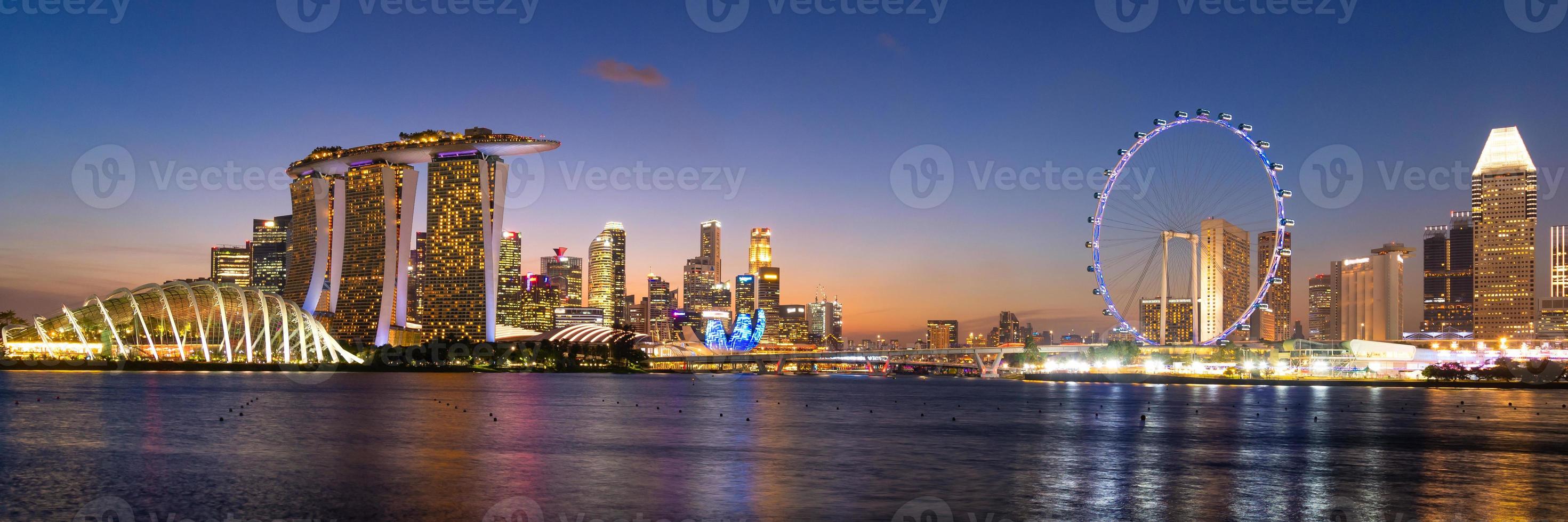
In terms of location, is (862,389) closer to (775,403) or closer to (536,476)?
(775,403)

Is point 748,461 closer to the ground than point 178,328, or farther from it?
closer to the ground

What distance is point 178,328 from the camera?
18175cm

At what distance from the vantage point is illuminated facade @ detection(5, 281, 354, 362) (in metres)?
167

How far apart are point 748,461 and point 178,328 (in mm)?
165067

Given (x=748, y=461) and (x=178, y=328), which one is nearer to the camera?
(x=748, y=461)

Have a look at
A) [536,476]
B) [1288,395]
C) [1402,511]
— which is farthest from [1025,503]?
Answer: [1288,395]

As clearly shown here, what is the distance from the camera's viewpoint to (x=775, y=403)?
102000 mm

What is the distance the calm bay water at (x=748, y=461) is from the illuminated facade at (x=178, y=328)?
78.5m

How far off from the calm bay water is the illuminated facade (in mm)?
78499

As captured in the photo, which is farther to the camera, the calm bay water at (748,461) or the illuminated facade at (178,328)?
the illuminated facade at (178,328)

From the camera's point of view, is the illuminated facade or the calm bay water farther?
the illuminated facade

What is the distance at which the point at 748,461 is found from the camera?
45.8 meters

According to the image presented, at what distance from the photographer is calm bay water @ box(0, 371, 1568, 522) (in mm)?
33125

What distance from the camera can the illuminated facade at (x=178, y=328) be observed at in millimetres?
166875
